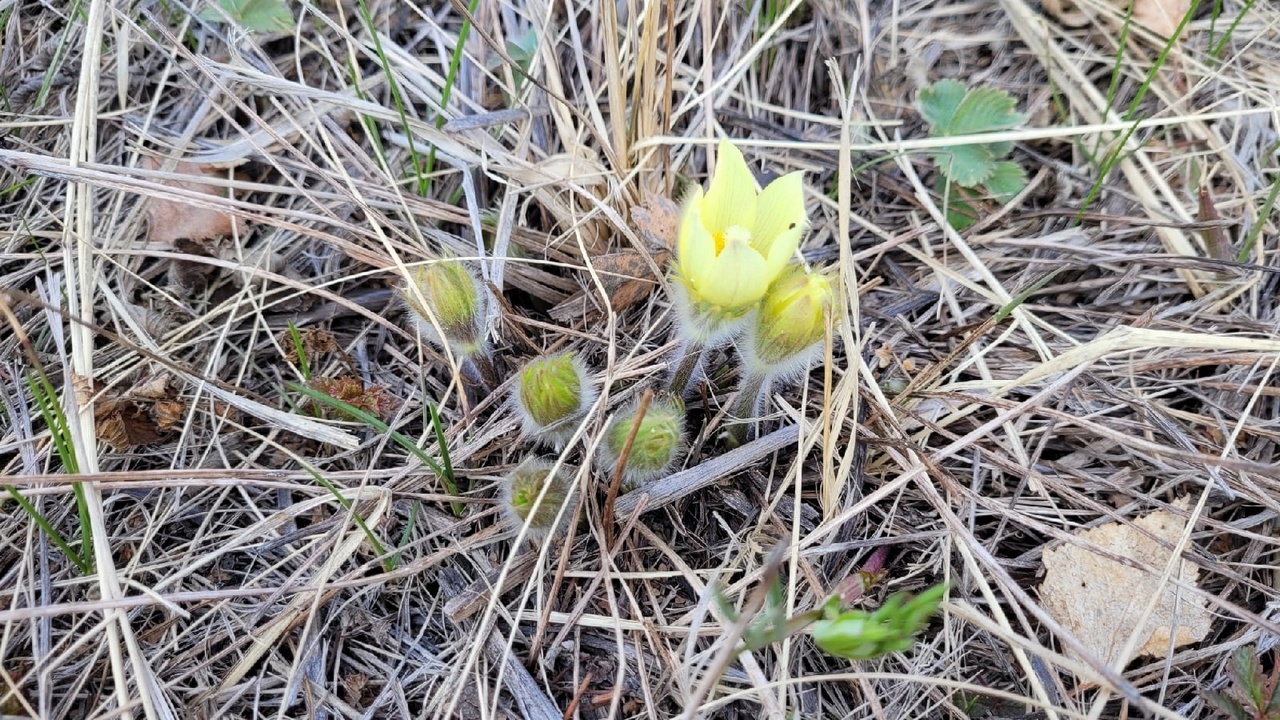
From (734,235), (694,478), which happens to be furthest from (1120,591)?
(734,235)

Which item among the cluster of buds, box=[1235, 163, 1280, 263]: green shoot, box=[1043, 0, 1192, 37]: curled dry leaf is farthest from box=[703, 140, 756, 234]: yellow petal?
box=[1043, 0, 1192, 37]: curled dry leaf

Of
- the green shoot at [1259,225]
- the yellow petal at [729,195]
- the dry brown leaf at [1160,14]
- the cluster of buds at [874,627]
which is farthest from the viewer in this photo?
the dry brown leaf at [1160,14]

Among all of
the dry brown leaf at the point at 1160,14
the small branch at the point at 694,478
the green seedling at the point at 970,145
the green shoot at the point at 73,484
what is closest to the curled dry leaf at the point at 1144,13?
the dry brown leaf at the point at 1160,14

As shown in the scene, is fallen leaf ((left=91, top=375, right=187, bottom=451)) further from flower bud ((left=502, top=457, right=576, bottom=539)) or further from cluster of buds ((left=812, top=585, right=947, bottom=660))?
cluster of buds ((left=812, top=585, right=947, bottom=660))

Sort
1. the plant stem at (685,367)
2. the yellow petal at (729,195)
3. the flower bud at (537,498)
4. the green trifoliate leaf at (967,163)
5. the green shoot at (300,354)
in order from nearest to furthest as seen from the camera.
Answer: the yellow petal at (729,195) < the flower bud at (537,498) < the plant stem at (685,367) < the green shoot at (300,354) < the green trifoliate leaf at (967,163)

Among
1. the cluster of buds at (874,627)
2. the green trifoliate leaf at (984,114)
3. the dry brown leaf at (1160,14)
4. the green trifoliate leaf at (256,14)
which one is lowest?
the cluster of buds at (874,627)

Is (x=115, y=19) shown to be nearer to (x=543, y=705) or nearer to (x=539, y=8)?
(x=539, y=8)

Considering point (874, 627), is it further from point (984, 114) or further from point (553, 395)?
point (984, 114)

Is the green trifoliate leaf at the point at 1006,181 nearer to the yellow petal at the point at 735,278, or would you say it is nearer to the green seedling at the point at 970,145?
the green seedling at the point at 970,145
